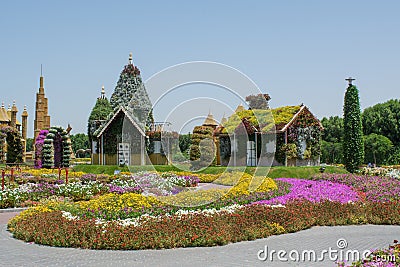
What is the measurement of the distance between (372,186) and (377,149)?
2851 centimetres

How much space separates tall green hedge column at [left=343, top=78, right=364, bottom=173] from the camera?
2511cm

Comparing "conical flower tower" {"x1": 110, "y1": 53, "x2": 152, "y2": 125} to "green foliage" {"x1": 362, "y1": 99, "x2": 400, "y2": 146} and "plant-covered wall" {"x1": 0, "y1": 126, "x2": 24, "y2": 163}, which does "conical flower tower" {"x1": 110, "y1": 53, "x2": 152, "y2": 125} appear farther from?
"green foliage" {"x1": 362, "y1": 99, "x2": 400, "y2": 146}

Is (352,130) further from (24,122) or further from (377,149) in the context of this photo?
(24,122)

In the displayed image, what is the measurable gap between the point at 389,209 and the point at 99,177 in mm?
13858

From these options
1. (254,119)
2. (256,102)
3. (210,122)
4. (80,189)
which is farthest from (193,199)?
(210,122)

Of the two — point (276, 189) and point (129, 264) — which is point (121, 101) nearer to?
point (276, 189)

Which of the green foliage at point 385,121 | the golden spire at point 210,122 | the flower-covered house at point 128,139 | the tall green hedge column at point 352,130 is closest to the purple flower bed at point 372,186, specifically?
the tall green hedge column at point 352,130

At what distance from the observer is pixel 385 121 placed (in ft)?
162

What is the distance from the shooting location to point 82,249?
8586mm

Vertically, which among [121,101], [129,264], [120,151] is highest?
[121,101]

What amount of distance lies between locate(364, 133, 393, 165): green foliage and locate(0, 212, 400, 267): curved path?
35018 mm

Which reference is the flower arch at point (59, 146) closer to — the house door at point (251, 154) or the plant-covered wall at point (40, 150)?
the plant-covered wall at point (40, 150)

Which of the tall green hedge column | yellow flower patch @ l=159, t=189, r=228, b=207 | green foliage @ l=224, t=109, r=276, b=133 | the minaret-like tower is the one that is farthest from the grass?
the minaret-like tower

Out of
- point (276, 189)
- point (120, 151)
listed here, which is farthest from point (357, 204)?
point (120, 151)
